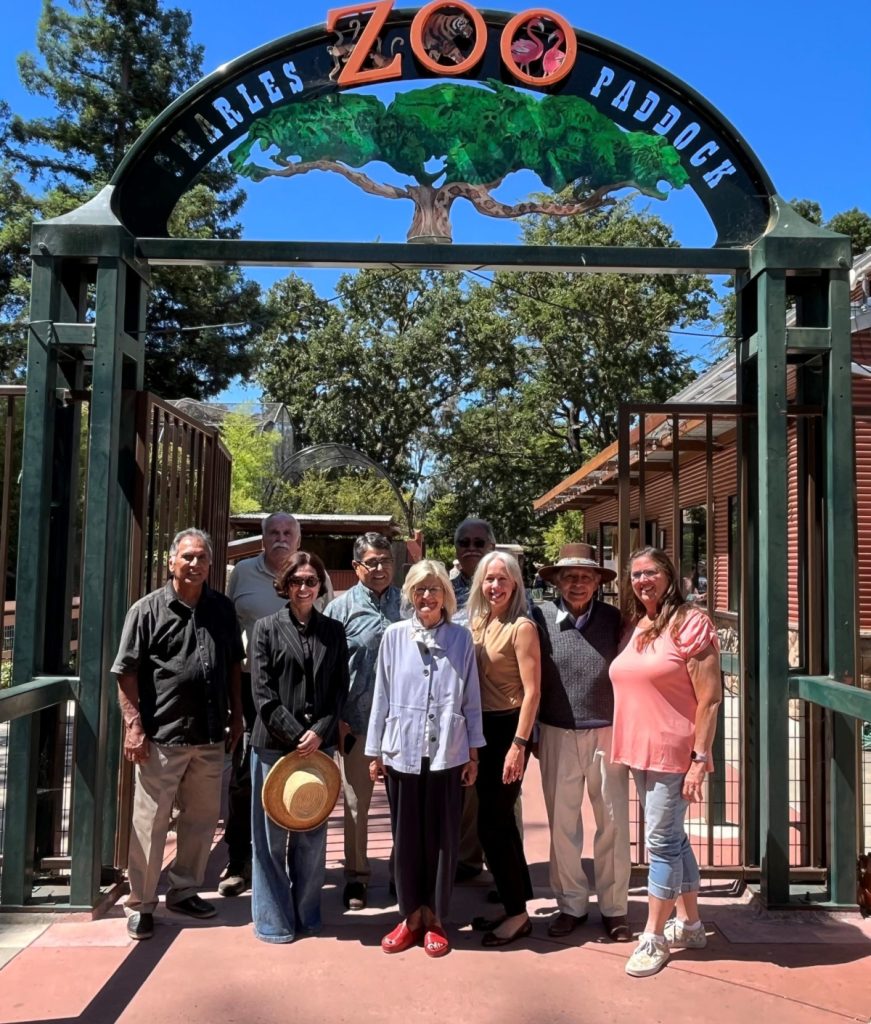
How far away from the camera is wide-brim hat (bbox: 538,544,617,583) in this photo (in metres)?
3.93

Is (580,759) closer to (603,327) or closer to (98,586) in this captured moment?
(98,586)

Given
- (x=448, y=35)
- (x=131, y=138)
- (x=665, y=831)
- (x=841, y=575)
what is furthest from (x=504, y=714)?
(x=131, y=138)

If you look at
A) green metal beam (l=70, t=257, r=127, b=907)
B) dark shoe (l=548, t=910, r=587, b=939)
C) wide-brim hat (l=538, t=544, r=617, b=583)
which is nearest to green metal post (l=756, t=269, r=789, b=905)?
wide-brim hat (l=538, t=544, r=617, b=583)

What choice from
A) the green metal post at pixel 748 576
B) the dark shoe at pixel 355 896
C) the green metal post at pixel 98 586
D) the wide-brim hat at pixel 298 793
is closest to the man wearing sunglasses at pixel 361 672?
the dark shoe at pixel 355 896

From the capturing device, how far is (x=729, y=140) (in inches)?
179

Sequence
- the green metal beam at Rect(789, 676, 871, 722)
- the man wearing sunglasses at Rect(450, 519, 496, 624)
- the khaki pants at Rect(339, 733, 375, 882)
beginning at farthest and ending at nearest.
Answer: the man wearing sunglasses at Rect(450, 519, 496, 624) → the khaki pants at Rect(339, 733, 375, 882) → the green metal beam at Rect(789, 676, 871, 722)

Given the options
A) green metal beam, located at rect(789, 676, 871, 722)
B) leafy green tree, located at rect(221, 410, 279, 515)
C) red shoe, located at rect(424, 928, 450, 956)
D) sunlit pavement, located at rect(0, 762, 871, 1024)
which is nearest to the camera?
sunlit pavement, located at rect(0, 762, 871, 1024)

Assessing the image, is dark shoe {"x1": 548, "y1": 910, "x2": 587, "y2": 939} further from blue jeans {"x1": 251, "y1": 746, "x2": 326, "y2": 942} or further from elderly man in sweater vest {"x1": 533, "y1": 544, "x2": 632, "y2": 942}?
blue jeans {"x1": 251, "y1": 746, "x2": 326, "y2": 942}

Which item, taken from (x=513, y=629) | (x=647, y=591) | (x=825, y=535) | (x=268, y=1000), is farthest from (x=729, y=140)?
(x=268, y=1000)

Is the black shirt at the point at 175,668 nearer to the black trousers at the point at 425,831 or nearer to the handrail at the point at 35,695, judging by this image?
the handrail at the point at 35,695

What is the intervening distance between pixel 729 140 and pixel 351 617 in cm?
307

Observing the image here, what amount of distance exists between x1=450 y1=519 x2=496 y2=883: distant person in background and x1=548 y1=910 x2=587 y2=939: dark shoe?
74cm

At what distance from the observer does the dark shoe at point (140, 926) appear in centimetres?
380

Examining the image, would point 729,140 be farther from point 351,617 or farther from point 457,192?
point 351,617
